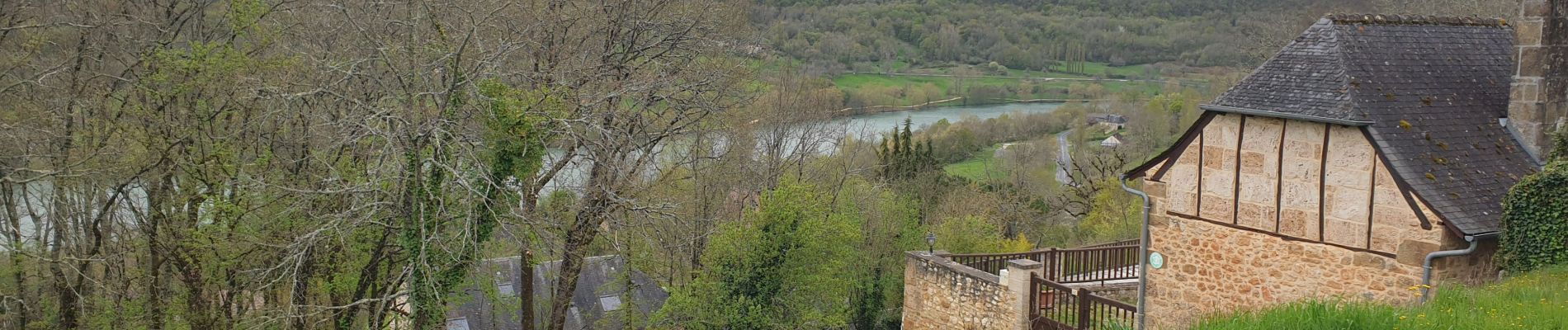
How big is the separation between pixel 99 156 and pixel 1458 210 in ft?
45.9

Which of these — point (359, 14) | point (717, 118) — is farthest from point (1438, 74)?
point (359, 14)

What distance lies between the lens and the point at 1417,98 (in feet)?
36.9

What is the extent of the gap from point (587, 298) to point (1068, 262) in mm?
10348

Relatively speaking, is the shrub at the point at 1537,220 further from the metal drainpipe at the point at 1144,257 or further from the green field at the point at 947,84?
the green field at the point at 947,84

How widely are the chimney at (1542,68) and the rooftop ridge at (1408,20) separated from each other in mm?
902

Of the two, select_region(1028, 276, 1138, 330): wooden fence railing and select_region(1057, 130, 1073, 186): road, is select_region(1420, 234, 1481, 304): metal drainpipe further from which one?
select_region(1057, 130, 1073, 186): road

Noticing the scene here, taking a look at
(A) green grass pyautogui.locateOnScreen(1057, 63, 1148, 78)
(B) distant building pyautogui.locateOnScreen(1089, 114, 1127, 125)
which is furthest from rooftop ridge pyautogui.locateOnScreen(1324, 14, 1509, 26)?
(A) green grass pyautogui.locateOnScreen(1057, 63, 1148, 78)

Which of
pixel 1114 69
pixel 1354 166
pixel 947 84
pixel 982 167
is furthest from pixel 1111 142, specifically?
pixel 1354 166

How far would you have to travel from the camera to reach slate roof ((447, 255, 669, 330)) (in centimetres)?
2030

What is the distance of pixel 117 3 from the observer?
14.1 metres

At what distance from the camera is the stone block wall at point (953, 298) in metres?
14.3

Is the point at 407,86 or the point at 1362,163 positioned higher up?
the point at 407,86

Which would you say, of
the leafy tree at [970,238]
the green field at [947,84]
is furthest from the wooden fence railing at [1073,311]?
the green field at [947,84]

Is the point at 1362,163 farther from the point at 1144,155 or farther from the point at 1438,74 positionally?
the point at 1144,155
